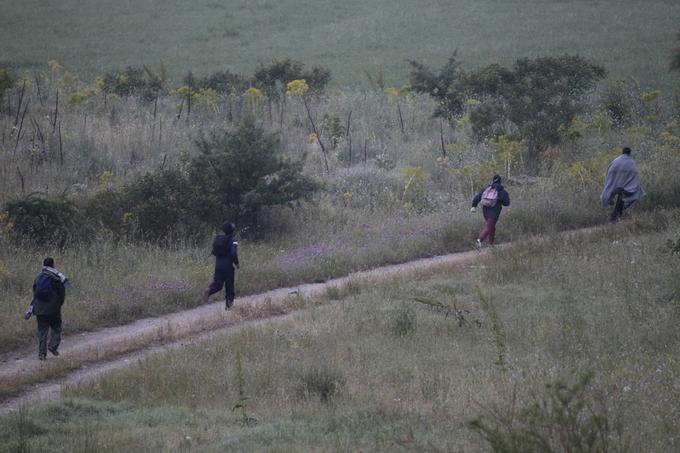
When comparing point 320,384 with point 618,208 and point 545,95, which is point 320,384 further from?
point 545,95

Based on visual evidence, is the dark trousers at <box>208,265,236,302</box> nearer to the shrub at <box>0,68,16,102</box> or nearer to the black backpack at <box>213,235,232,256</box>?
the black backpack at <box>213,235,232,256</box>

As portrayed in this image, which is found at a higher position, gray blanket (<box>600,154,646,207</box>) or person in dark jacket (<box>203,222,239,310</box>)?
gray blanket (<box>600,154,646,207</box>)

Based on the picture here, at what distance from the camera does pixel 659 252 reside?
16156mm

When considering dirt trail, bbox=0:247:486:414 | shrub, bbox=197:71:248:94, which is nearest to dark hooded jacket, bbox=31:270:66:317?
dirt trail, bbox=0:247:486:414

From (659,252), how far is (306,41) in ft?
136

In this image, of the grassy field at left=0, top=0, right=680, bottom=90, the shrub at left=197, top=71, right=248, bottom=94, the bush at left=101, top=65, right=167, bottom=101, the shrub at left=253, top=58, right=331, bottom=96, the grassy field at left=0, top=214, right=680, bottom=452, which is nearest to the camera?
the grassy field at left=0, top=214, right=680, bottom=452

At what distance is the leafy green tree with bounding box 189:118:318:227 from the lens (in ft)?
66.6

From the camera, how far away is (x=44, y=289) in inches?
504

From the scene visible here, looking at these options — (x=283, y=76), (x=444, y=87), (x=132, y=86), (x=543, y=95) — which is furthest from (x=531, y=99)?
(x=132, y=86)

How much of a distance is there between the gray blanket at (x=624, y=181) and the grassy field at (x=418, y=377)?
4107 millimetres

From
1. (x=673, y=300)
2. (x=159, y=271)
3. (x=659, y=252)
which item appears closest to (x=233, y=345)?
(x=159, y=271)

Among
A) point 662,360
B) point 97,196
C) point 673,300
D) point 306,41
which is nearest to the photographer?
point 662,360

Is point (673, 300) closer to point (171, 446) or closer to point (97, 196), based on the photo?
point (171, 446)

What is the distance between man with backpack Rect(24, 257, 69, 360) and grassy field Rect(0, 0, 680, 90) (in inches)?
1207
